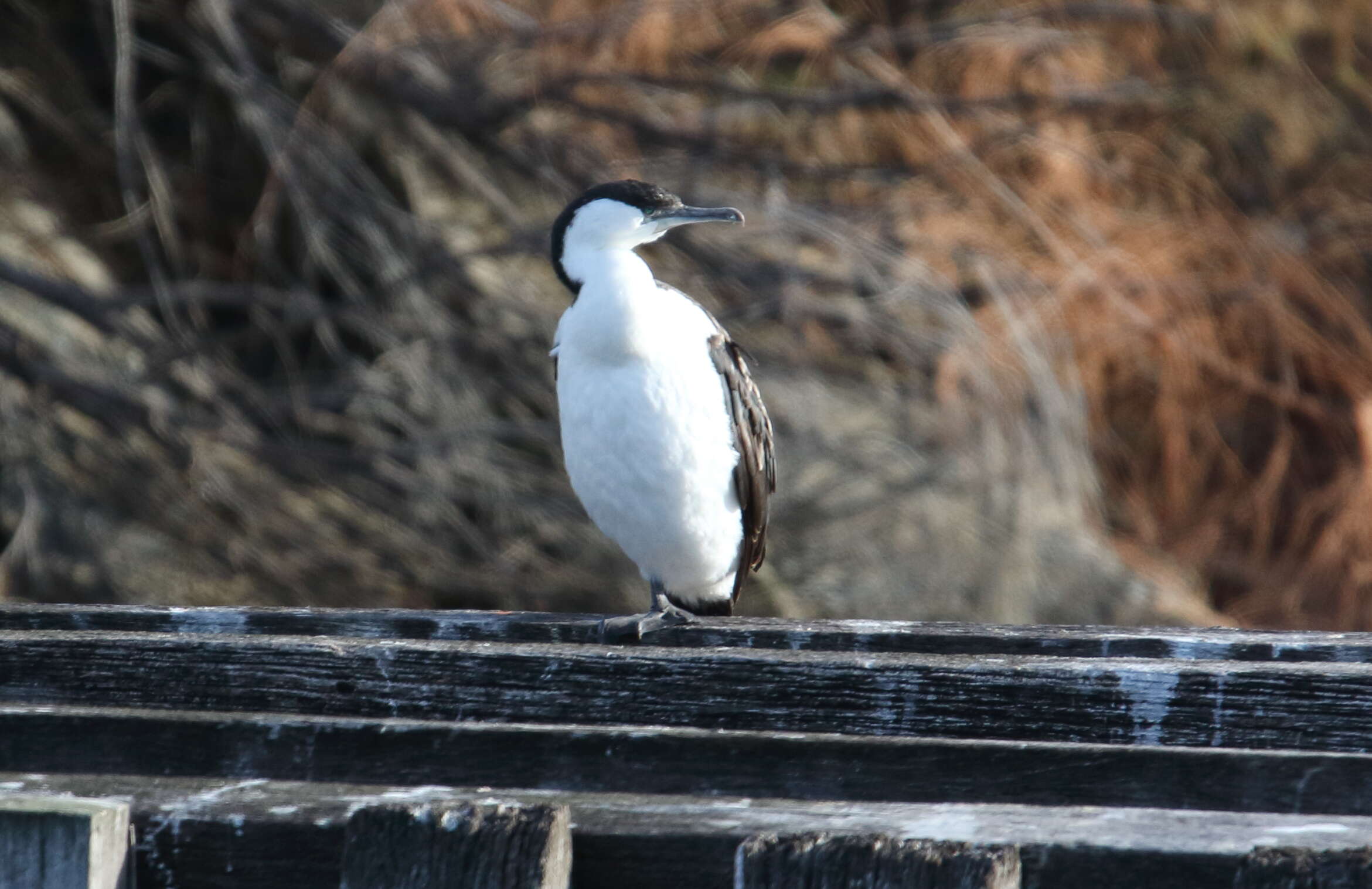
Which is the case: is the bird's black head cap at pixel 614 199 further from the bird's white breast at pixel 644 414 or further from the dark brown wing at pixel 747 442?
the dark brown wing at pixel 747 442

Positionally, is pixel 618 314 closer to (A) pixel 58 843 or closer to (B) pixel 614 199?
(B) pixel 614 199

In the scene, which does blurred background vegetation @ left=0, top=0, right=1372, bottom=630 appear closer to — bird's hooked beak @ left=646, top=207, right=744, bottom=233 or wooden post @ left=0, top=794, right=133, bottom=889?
bird's hooked beak @ left=646, top=207, right=744, bottom=233

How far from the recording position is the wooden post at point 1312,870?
117 cm

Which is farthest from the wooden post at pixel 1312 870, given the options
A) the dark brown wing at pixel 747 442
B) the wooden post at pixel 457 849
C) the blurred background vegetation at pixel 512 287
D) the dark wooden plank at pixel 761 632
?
the blurred background vegetation at pixel 512 287

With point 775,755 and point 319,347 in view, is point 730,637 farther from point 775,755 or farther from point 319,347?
point 319,347

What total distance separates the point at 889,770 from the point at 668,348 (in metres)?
1.79

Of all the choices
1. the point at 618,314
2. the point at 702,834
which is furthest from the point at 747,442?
the point at 702,834

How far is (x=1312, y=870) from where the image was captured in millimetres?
1178

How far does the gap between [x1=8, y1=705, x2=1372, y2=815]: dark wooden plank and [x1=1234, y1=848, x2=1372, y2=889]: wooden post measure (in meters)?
0.28

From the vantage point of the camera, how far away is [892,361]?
6.55 m

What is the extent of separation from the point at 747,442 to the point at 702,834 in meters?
2.16

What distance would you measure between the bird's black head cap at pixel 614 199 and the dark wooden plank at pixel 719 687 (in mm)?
1500

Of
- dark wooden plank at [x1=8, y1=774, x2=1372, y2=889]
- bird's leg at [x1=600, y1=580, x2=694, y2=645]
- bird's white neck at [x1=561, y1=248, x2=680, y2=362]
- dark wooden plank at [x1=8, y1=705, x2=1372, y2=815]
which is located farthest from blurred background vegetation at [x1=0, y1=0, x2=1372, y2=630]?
dark wooden plank at [x1=8, y1=774, x2=1372, y2=889]

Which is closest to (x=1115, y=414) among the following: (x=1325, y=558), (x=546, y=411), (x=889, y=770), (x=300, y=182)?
(x=1325, y=558)
